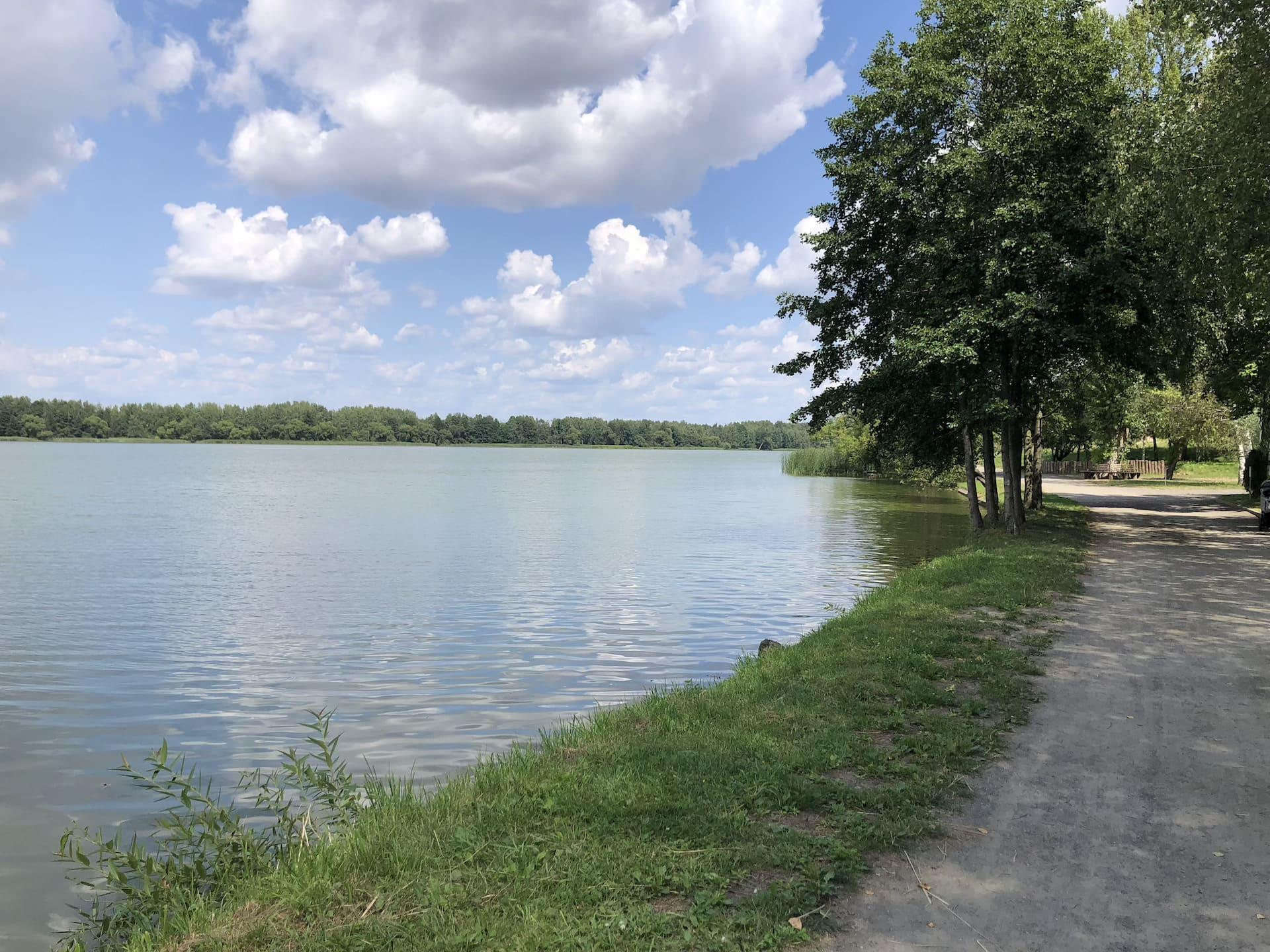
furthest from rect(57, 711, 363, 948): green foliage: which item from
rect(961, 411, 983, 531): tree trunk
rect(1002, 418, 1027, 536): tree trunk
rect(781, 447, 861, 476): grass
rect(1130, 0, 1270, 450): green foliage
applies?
rect(781, 447, 861, 476): grass

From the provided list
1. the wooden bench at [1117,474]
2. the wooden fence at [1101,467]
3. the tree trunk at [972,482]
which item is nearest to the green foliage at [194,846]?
the tree trunk at [972,482]

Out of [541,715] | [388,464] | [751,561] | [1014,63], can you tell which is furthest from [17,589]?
[388,464]

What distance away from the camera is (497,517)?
35469 mm

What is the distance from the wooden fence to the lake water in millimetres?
A: 29123

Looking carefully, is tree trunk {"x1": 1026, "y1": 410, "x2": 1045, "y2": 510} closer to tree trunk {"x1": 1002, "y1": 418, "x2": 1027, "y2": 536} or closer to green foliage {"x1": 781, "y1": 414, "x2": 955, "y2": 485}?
tree trunk {"x1": 1002, "y1": 418, "x2": 1027, "y2": 536}

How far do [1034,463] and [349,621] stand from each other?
74.1ft

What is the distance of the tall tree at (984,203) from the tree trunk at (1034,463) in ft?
17.2

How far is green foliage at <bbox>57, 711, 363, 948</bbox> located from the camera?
534cm

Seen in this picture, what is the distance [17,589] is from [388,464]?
8159 centimetres

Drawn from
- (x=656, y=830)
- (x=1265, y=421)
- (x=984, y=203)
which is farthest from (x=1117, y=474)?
(x=656, y=830)

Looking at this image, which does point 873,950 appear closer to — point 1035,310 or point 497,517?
point 1035,310

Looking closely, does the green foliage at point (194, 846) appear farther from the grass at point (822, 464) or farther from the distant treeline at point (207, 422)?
the distant treeline at point (207, 422)

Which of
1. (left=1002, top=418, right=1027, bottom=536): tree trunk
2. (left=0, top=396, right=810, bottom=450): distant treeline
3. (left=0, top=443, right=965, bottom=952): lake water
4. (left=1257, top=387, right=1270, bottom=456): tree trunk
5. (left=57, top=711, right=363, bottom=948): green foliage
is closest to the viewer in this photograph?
(left=57, top=711, right=363, bottom=948): green foliage

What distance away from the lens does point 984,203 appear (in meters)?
19.6
